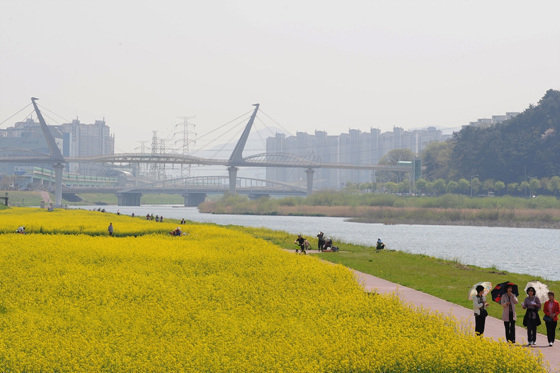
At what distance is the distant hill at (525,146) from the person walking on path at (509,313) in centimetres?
13681

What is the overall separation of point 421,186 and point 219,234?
396 ft

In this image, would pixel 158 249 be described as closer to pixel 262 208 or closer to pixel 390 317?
pixel 390 317

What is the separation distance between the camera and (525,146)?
149 meters

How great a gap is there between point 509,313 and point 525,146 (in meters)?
138

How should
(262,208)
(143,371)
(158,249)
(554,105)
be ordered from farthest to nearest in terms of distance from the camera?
(262,208), (554,105), (158,249), (143,371)

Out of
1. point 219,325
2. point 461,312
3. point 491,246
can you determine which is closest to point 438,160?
point 491,246

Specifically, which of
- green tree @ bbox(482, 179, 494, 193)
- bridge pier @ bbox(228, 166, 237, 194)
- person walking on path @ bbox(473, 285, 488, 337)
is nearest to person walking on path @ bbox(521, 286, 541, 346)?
person walking on path @ bbox(473, 285, 488, 337)

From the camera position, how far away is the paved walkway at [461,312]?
18109 millimetres

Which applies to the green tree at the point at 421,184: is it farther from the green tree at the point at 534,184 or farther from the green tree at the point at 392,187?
the green tree at the point at 534,184

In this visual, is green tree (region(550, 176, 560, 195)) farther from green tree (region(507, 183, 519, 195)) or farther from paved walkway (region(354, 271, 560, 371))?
paved walkway (region(354, 271, 560, 371))

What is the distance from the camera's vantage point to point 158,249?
124 feet

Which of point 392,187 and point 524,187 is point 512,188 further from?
point 392,187

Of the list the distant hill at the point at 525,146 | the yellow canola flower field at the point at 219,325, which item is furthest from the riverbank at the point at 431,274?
the distant hill at the point at 525,146

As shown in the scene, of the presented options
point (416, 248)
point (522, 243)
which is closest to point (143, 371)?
point (416, 248)
